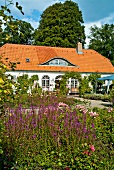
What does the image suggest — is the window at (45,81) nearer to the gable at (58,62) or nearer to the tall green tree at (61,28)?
the gable at (58,62)

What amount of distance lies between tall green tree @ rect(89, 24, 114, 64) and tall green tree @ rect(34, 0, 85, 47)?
5.18 meters

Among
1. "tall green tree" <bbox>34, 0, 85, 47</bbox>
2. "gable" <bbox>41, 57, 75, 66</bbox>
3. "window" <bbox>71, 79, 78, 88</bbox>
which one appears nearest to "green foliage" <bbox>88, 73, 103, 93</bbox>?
"window" <bbox>71, 79, 78, 88</bbox>

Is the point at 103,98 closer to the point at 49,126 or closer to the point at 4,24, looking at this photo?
the point at 49,126

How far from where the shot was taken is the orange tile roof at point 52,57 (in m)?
28.9

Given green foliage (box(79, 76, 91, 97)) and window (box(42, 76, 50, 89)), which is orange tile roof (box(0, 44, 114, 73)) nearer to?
window (box(42, 76, 50, 89))

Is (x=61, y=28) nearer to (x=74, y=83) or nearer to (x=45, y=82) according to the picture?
(x=74, y=83)

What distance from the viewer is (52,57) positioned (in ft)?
98.7

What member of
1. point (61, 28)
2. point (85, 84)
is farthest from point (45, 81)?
point (61, 28)

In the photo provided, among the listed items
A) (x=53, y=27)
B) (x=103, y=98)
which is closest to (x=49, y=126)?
(x=103, y=98)

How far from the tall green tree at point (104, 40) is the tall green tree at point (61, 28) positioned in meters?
5.18

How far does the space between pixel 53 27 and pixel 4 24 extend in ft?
118

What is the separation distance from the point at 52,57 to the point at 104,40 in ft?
56.3

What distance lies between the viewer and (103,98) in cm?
2166

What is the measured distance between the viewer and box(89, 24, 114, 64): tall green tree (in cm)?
4191
